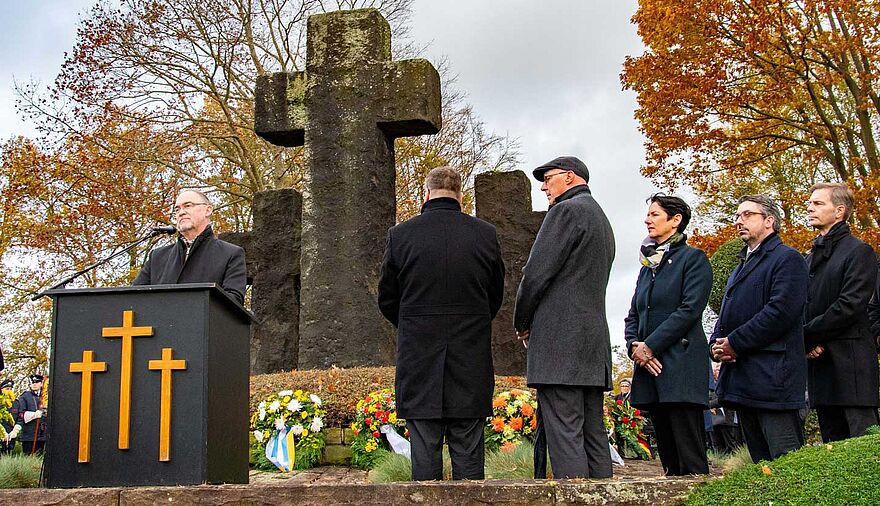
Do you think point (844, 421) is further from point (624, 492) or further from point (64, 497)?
point (64, 497)

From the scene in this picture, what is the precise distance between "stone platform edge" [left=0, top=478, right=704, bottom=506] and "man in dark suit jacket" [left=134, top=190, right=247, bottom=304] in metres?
1.85

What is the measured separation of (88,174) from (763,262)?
18.6 metres

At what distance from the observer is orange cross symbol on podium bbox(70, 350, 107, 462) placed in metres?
4.11

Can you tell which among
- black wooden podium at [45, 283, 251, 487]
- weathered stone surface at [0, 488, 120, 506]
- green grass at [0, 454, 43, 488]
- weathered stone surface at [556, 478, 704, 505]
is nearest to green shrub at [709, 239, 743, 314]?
green grass at [0, 454, 43, 488]

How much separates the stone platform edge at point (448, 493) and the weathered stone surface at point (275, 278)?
219 inches

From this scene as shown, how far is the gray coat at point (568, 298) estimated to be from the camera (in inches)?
183

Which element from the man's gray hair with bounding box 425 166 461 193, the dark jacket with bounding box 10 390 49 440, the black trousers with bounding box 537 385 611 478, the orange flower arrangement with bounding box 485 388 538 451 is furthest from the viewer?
the dark jacket with bounding box 10 390 49 440

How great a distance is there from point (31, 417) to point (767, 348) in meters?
10.5

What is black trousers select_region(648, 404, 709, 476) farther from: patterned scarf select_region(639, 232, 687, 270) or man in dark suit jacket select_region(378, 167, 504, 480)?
man in dark suit jacket select_region(378, 167, 504, 480)

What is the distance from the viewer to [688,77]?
18.0 m

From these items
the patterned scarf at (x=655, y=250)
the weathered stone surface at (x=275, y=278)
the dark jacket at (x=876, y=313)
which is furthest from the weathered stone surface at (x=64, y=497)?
the weathered stone surface at (x=275, y=278)

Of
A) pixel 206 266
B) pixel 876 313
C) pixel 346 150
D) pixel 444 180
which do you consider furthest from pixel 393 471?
pixel 346 150

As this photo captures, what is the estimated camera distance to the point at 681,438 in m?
4.85

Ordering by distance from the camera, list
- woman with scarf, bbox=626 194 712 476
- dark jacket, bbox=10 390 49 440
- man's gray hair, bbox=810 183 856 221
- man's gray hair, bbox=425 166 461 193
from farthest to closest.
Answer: dark jacket, bbox=10 390 49 440
man's gray hair, bbox=810 183 856 221
man's gray hair, bbox=425 166 461 193
woman with scarf, bbox=626 194 712 476
